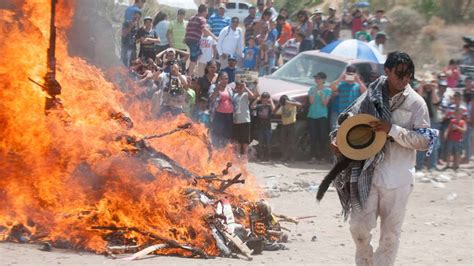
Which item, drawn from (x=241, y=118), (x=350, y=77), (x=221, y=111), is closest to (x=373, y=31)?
(x=350, y=77)

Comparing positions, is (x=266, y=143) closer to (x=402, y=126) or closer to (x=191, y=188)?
(x=191, y=188)

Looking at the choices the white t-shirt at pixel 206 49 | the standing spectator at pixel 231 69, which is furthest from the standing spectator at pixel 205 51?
the standing spectator at pixel 231 69

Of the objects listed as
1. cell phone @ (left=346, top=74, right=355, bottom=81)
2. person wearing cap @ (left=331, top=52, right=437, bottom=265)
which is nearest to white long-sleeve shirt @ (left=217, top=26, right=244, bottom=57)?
cell phone @ (left=346, top=74, right=355, bottom=81)

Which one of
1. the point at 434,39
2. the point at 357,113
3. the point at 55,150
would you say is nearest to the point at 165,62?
the point at 55,150

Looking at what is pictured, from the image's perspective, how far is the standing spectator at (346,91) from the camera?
16.9m

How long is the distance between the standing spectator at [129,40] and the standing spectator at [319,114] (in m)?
3.24

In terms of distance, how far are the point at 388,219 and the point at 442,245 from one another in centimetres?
362

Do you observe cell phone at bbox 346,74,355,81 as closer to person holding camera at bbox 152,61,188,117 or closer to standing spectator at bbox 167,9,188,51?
person holding camera at bbox 152,61,188,117

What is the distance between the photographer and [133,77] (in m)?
14.5

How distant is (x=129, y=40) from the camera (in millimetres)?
16953

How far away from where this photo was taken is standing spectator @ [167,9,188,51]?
18.6m

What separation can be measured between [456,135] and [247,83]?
4.14 m

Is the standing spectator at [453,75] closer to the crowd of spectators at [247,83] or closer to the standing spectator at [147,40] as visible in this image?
the crowd of spectators at [247,83]

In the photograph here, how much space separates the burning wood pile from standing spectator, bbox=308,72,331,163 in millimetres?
6536
